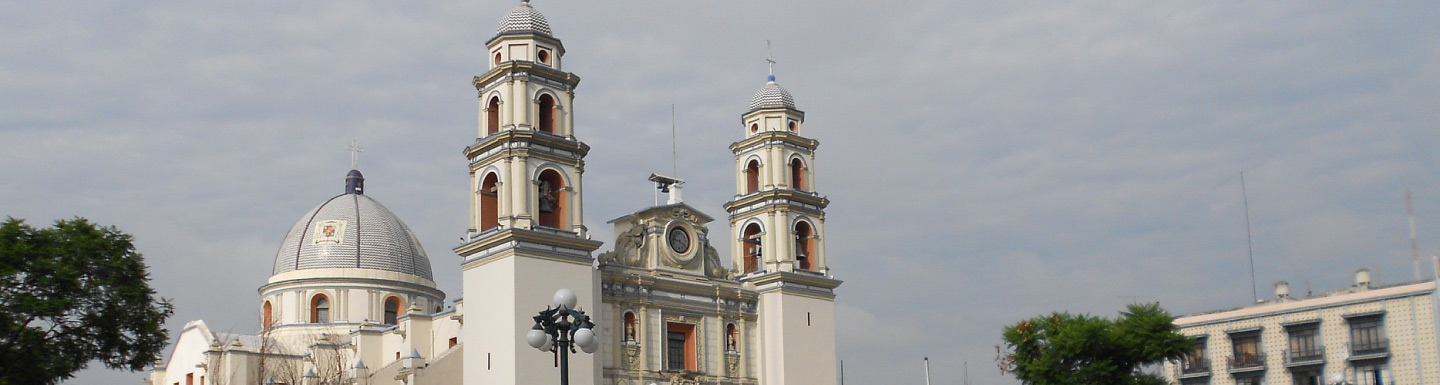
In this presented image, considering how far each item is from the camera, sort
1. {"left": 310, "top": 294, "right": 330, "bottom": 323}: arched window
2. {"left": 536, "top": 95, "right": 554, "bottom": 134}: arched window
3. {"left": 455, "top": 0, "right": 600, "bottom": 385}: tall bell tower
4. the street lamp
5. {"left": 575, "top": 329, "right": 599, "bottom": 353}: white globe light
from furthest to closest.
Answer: {"left": 310, "top": 294, "right": 330, "bottom": 323}: arched window → {"left": 536, "top": 95, "right": 554, "bottom": 134}: arched window → {"left": 455, "top": 0, "right": 600, "bottom": 385}: tall bell tower → the street lamp → {"left": 575, "top": 329, "right": 599, "bottom": 353}: white globe light

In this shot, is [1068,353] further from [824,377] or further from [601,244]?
[601,244]

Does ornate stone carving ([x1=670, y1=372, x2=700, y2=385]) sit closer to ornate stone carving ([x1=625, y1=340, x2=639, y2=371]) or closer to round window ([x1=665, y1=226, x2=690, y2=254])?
ornate stone carving ([x1=625, y1=340, x2=639, y2=371])

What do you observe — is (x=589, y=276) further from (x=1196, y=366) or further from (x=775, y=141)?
(x=1196, y=366)

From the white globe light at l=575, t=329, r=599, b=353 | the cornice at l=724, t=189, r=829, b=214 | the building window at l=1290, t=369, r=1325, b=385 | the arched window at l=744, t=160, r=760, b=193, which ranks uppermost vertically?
the arched window at l=744, t=160, r=760, b=193

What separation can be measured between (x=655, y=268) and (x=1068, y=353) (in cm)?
1280

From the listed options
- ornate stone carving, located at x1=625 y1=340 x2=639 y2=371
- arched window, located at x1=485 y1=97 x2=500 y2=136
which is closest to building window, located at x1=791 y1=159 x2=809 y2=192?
ornate stone carving, located at x1=625 y1=340 x2=639 y2=371

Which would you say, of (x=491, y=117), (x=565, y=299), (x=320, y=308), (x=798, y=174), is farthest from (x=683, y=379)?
(x=565, y=299)

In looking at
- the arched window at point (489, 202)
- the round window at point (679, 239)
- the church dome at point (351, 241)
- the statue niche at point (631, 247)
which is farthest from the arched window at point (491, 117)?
the church dome at point (351, 241)

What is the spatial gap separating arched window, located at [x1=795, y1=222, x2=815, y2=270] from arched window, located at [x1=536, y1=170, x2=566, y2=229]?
10.0 m

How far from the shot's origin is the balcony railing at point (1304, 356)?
49.8 m

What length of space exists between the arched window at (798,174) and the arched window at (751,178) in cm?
120

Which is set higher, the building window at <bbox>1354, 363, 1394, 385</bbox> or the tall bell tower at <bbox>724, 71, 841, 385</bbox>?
the tall bell tower at <bbox>724, 71, 841, 385</bbox>

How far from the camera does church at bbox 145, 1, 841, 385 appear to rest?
42156 mm

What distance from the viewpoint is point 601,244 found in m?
43.9
